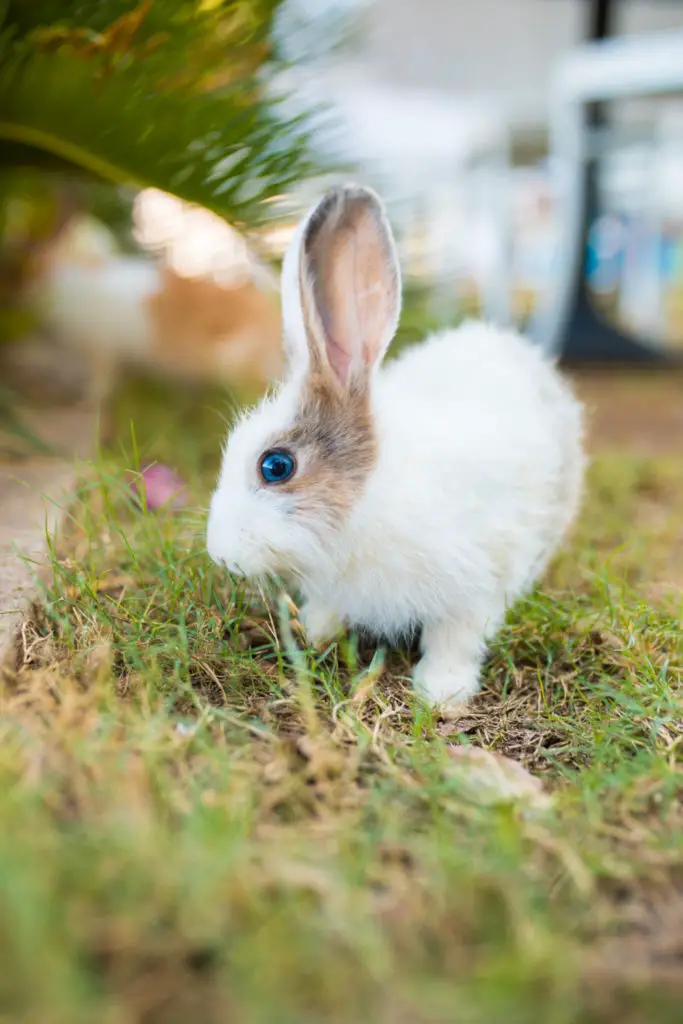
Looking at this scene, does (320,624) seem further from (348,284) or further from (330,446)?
(348,284)

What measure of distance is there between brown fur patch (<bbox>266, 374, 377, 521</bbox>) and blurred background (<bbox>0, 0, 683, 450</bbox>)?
0.75m

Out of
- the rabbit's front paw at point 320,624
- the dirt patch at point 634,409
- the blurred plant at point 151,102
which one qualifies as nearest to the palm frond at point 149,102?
the blurred plant at point 151,102

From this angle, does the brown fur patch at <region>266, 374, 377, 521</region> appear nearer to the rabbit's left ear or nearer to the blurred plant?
the rabbit's left ear

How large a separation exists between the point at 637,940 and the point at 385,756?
333 mm

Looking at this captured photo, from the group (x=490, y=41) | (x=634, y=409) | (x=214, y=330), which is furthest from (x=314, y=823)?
(x=490, y=41)

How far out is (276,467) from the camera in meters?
1.30

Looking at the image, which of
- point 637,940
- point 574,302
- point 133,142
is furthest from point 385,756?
point 574,302

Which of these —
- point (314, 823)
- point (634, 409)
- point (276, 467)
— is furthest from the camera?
point (634, 409)

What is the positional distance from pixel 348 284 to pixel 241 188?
680 mm

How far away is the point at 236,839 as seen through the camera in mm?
794

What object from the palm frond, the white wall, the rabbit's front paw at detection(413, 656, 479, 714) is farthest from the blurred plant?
the white wall

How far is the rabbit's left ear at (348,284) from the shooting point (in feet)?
4.38

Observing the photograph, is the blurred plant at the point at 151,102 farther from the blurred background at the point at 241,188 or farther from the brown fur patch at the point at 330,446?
the brown fur patch at the point at 330,446

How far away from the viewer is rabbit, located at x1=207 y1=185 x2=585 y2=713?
4.24ft
